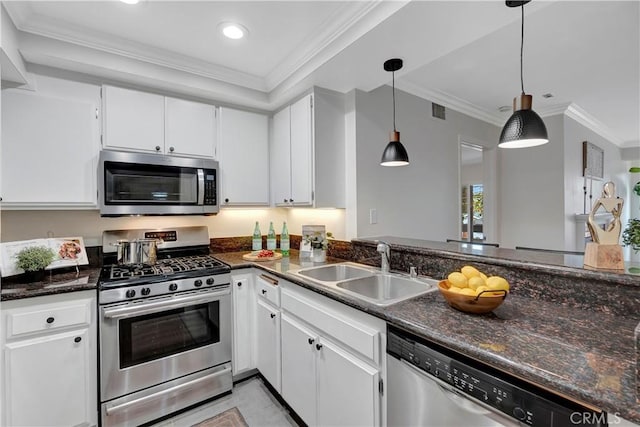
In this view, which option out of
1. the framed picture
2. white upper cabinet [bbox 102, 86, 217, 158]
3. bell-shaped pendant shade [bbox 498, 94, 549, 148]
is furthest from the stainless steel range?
the framed picture

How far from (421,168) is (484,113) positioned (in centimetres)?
138

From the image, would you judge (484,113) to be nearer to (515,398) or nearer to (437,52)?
(437,52)

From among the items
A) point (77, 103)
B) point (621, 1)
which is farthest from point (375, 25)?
point (77, 103)

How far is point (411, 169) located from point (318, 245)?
4.14 ft

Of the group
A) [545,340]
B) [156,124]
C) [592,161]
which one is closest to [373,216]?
[545,340]

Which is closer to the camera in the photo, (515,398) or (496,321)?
(515,398)

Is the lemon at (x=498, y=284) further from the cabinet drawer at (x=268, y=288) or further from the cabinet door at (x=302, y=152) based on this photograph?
the cabinet door at (x=302, y=152)

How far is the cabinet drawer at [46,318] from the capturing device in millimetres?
1534

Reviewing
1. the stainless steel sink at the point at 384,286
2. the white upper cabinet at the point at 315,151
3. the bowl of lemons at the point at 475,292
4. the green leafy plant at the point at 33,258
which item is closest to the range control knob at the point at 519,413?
the bowl of lemons at the point at 475,292

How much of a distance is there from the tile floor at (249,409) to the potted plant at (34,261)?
4.00 feet

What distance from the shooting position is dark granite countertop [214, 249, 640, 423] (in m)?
0.71

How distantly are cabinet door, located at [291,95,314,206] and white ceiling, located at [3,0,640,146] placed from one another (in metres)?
0.19

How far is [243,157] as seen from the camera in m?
2.73

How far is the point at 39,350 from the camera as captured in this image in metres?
1.59
